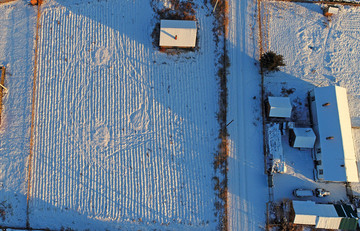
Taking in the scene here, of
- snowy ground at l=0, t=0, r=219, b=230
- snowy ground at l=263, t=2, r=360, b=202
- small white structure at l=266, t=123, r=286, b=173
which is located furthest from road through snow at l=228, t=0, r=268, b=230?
snowy ground at l=0, t=0, r=219, b=230

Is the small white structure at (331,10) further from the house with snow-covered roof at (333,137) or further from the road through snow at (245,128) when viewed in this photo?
the house with snow-covered roof at (333,137)

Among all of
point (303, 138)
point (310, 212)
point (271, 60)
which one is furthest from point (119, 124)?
point (310, 212)

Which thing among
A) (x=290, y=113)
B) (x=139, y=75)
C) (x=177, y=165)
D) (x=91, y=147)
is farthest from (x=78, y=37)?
(x=290, y=113)

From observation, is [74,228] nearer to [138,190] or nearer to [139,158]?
[138,190]

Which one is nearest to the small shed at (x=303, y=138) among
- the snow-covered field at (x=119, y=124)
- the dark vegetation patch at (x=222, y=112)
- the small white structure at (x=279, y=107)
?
the small white structure at (x=279, y=107)

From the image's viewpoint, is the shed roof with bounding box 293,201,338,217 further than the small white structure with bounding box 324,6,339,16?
No

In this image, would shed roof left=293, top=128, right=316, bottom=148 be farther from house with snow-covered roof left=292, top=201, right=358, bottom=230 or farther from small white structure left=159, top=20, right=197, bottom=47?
small white structure left=159, top=20, right=197, bottom=47
